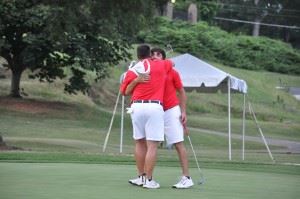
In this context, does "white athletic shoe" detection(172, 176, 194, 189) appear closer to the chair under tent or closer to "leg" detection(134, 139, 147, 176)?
"leg" detection(134, 139, 147, 176)

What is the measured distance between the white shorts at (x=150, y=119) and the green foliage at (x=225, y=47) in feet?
152

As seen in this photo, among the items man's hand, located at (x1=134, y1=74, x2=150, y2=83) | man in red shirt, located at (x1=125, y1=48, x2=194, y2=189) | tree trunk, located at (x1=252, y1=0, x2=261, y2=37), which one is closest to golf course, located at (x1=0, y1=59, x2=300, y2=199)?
man in red shirt, located at (x1=125, y1=48, x2=194, y2=189)

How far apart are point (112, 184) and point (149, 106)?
114 cm

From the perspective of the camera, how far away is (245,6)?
8712 centimetres

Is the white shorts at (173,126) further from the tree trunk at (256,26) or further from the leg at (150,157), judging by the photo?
the tree trunk at (256,26)

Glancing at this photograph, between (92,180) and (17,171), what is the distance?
166cm

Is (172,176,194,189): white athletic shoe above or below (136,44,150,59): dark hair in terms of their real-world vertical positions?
below

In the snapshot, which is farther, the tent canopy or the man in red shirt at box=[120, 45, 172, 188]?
the tent canopy

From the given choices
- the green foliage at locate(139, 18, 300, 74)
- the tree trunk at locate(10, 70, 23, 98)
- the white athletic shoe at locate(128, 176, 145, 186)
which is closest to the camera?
the white athletic shoe at locate(128, 176, 145, 186)

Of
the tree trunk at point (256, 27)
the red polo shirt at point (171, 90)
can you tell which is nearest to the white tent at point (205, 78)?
the red polo shirt at point (171, 90)

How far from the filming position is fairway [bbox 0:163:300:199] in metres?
9.03

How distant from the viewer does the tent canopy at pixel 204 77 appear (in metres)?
21.8

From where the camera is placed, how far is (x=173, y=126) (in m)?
10.5

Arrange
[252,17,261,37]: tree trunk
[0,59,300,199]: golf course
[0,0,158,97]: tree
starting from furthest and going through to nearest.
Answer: [252,17,261,37]: tree trunk < [0,0,158,97]: tree < [0,59,300,199]: golf course
